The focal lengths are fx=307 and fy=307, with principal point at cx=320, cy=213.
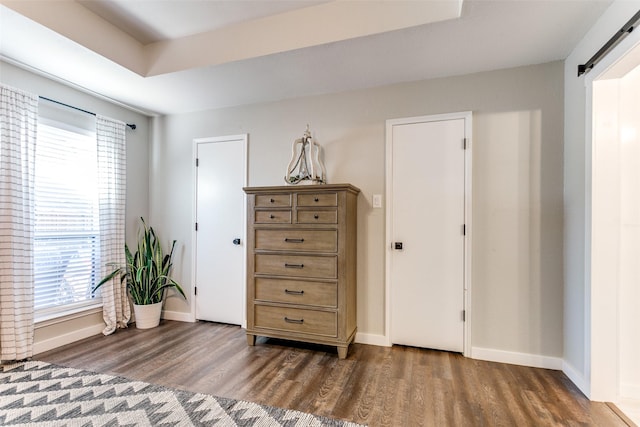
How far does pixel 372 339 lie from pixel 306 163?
1744 mm

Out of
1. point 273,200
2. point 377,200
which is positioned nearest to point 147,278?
point 273,200

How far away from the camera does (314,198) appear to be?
2557 millimetres

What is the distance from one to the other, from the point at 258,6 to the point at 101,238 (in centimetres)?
265

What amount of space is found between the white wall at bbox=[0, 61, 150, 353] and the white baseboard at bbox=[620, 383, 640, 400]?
4.30 meters

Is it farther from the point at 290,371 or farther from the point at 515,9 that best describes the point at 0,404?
the point at 515,9

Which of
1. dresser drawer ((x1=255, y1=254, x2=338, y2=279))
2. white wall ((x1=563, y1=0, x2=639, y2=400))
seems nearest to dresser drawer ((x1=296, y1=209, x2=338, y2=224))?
dresser drawer ((x1=255, y1=254, x2=338, y2=279))

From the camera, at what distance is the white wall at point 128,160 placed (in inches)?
102

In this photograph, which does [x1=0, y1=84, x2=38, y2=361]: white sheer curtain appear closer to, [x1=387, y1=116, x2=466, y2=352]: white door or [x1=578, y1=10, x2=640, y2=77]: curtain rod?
[x1=387, y1=116, x2=466, y2=352]: white door

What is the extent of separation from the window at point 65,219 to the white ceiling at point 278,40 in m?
0.60

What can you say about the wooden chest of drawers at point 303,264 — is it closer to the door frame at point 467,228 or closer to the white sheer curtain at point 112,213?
the door frame at point 467,228

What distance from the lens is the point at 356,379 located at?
2162 mm

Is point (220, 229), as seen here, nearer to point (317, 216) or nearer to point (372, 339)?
point (317, 216)

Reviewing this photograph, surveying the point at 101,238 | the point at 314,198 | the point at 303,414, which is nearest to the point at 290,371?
the point at 303,414

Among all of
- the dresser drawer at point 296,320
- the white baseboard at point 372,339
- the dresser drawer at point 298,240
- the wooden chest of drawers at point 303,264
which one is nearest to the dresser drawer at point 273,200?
the wooden chest of drawers at point 303,264
